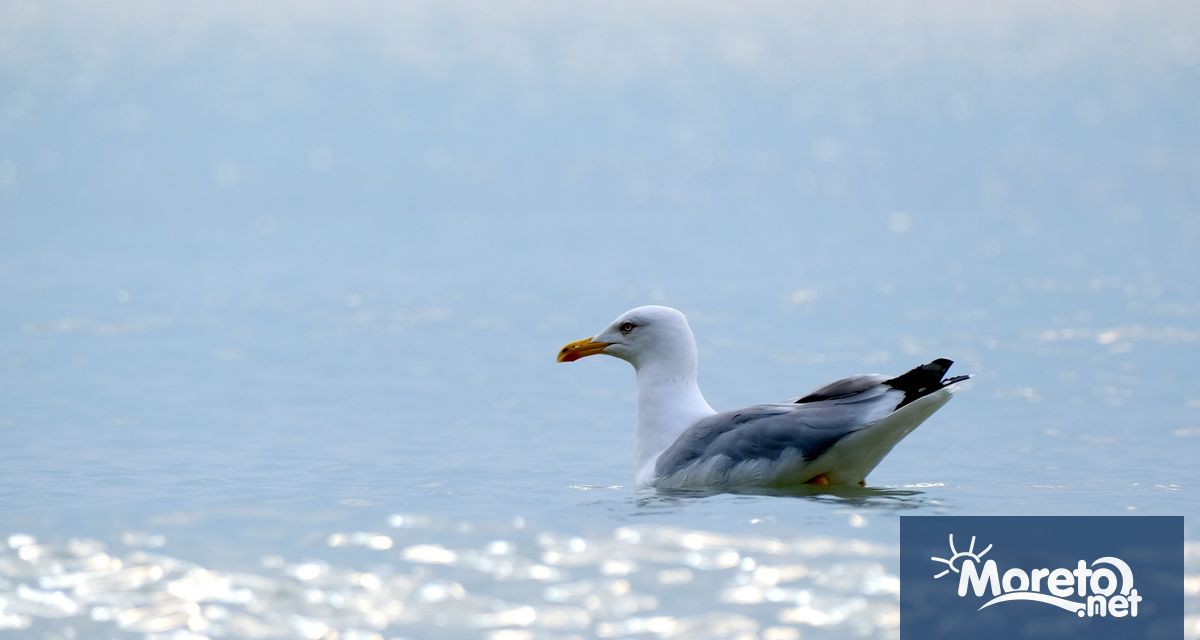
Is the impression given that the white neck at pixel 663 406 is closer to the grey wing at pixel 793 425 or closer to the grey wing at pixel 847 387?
the grey wing at pixel 793 425

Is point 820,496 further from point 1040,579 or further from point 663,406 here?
point 1040,579

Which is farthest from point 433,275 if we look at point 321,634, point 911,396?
point 321,634

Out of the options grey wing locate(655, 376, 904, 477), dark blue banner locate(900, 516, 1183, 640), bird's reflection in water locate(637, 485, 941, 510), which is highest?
grey wing locate(655, 376, 904, 477)

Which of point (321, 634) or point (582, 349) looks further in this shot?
point (582, 349)

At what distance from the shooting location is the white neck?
10.2 m

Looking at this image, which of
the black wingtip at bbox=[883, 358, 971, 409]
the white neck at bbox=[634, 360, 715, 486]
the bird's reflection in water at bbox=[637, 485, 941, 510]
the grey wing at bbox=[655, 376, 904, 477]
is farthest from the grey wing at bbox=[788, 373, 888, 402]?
the white neck at bbox=[634, 360, 715, 486]

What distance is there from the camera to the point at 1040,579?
26.1 ft

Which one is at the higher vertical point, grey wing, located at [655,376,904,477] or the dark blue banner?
grey wing, located at [655,376,904,477]

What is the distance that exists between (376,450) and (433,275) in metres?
13.5

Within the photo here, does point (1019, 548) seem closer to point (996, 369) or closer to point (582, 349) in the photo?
point (582, 349)

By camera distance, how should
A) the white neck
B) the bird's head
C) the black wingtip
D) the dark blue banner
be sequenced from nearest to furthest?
the dark blue banner, the black wingtip, the white neck, the bird's head

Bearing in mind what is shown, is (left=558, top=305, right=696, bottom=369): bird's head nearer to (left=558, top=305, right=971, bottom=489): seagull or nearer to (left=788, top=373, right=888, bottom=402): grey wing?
(left=558, top=305, right=971, bottom=489): seagull

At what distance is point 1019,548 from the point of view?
8453mm

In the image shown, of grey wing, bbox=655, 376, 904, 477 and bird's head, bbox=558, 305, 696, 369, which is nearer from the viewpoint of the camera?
grey wing, bbox=655, 376, 904, 477
